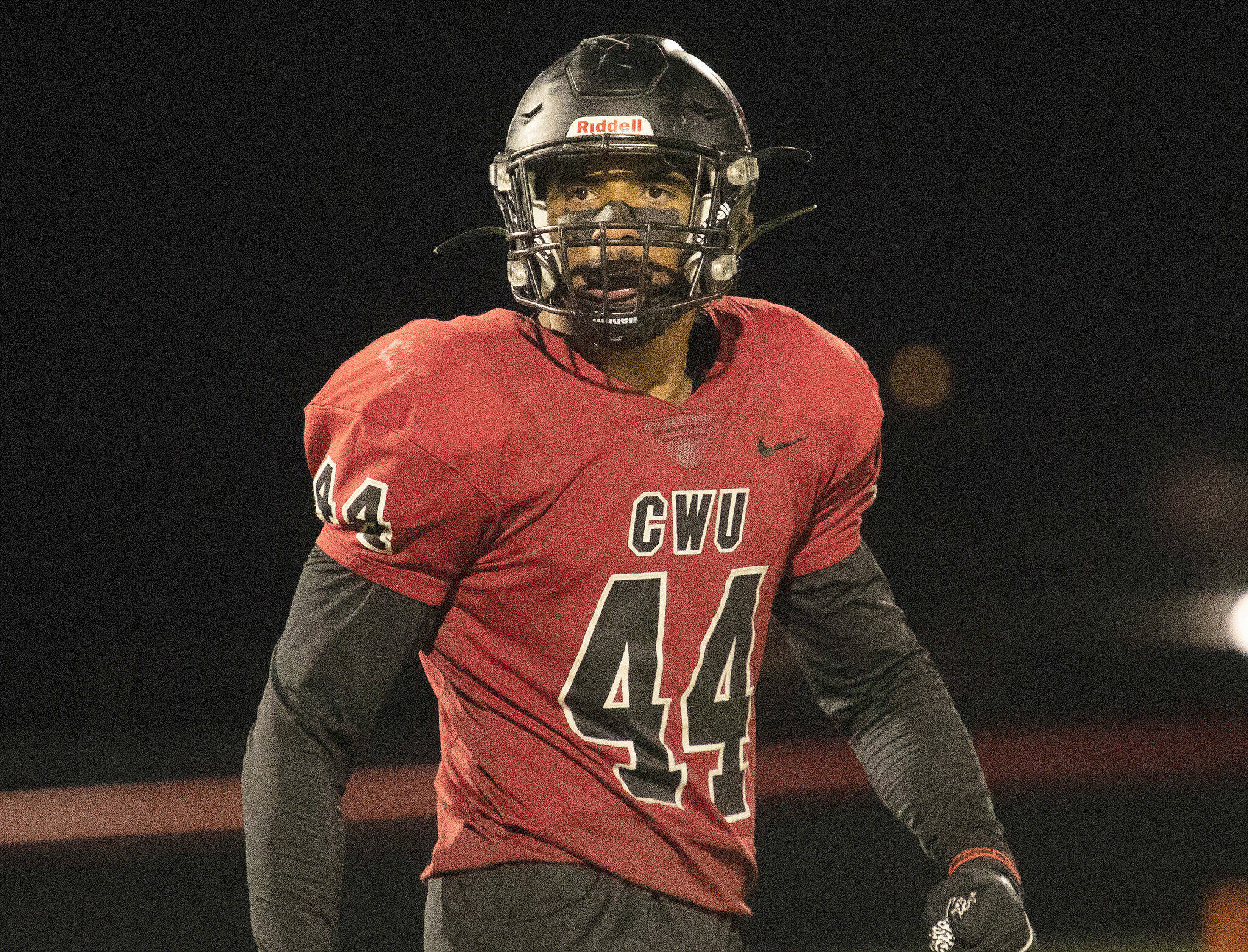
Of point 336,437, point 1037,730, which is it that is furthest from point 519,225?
point 1037,730

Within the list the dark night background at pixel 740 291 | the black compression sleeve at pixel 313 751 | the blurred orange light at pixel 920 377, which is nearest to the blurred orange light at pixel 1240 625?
the dark night background at pixel 740 291

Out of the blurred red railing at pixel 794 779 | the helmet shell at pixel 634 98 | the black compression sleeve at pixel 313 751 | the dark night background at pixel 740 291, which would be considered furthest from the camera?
the dark night background at pixel 740 291

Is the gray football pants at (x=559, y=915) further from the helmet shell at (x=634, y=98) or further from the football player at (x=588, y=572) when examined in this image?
the helmet shell at (x=634, y=98)

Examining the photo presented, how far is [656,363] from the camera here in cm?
131

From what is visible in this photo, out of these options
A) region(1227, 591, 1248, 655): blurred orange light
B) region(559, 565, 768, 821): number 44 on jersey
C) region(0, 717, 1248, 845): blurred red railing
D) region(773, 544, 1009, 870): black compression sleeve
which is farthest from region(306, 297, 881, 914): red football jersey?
region(1227, 591, 1248, 655): blurred orange light

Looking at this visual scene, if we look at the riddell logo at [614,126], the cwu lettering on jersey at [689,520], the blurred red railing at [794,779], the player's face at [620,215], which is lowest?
the blurred red railing at [794,779]

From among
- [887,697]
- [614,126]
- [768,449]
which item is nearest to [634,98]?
[614,126]

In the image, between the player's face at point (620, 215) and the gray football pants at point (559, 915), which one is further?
the player's face at point (620, 215)

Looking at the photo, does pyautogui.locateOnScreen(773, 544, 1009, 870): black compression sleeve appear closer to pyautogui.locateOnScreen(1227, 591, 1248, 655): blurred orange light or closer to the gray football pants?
the gray football pants

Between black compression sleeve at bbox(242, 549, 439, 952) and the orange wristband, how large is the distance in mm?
552

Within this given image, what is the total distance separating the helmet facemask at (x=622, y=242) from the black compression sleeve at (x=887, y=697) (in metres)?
0.31

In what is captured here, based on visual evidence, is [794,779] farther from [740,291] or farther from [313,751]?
[313,751]

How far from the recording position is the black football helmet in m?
1.25

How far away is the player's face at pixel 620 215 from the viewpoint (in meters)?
1.25
